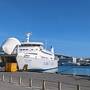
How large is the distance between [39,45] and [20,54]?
568 cm

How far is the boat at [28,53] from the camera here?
63.3 m

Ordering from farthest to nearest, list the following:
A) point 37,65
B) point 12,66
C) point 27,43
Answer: point 27,43 < point 37,65 < point 12,66

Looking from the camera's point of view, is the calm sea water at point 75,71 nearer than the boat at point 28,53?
No

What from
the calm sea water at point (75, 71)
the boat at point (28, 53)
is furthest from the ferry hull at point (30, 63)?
the calm sea water at point (75, 71)

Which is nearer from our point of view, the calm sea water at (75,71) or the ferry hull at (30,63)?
the ferry hull at (30,63)

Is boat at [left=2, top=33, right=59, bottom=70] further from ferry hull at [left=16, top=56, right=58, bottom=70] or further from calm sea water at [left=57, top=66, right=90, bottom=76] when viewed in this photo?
calm sea water at [left=57, top=66, right=90, bottom=76]

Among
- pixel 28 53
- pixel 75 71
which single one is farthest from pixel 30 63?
pixel 75 71

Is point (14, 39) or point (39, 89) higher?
point (14, 39)

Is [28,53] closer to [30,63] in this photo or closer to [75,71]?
[30,63]

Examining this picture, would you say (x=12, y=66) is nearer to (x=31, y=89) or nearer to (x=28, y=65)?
(x=28, y=65)

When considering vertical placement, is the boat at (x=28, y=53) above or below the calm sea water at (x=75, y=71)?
above

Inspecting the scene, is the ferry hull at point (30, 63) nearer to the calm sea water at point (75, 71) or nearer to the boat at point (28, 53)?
the boat at point (28, 53)

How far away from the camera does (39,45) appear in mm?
68375

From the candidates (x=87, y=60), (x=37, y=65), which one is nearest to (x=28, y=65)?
(x=37, y=65)
